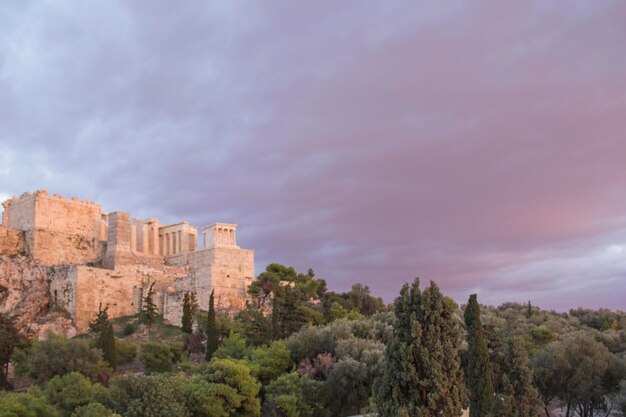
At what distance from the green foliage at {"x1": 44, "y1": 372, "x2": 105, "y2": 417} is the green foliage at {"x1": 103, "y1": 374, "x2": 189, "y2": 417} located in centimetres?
109

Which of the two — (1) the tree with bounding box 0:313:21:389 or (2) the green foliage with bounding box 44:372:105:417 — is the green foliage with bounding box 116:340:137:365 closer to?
(1) the tree with bounding box 0:313:21:389

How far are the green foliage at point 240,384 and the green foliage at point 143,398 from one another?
214 centimetres

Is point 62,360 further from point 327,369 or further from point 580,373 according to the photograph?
point 580,373

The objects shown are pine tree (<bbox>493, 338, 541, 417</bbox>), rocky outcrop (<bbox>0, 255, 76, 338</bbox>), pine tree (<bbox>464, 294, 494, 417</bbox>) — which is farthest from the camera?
rocky outcrop (<bbox>0, 255, 76, 338</bbox>)

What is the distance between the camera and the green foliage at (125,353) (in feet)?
130

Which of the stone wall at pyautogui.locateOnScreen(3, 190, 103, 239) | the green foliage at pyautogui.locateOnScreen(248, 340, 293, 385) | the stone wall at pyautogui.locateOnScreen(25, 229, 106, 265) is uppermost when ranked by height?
the stone wall at pyautogui.locateOnScreen(3, 190, 103, 239)

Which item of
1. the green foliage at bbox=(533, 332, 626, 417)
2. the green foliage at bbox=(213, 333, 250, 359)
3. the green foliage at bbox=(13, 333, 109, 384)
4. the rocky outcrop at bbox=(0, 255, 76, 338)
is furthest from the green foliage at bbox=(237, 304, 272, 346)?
the green foliage at bbox=(533, 332, 626, 417)

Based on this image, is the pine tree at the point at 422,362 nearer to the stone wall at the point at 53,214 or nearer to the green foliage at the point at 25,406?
the green foliage at the point at 25,406

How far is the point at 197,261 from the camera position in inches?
2259

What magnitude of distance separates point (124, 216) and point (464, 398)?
42477 mm

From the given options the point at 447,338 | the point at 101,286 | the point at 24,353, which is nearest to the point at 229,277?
the point at 101,286

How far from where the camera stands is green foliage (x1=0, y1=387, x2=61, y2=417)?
2592cm

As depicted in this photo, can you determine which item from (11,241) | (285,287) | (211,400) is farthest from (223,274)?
(211,400)

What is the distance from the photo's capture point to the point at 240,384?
98.0 feet
